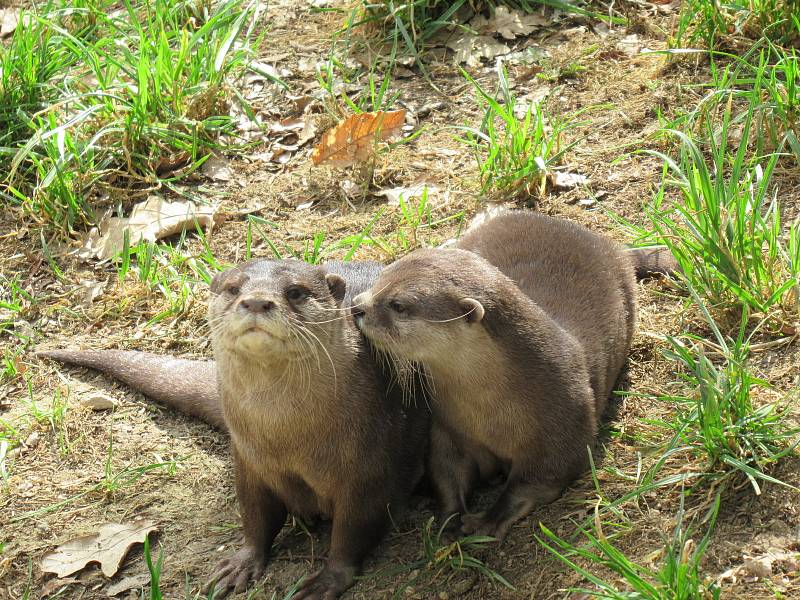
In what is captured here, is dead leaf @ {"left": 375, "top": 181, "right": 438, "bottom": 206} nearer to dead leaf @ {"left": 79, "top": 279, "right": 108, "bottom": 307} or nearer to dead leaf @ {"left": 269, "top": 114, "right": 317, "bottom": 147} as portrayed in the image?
dead leaf @ {"left": 269, "top": 114, "right": 317, "bottom": 147}

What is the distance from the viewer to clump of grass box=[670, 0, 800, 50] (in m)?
4.01

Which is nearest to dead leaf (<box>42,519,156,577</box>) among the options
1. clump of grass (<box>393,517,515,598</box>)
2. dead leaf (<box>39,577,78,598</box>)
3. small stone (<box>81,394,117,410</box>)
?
dead leaf (<box>39,577,78,598</box>)

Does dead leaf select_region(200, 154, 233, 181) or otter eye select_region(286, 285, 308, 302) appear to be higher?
otter eye select_region(286, 285, 308, 302)

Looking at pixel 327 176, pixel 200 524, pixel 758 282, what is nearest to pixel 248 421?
pixel 200 524

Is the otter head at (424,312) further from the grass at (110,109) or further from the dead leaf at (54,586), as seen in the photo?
the grass at (110,109)

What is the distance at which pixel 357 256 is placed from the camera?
12.7ft

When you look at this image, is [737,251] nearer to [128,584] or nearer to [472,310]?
[472,310]

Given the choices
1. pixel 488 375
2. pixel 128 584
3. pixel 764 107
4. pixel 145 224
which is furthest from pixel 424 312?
pixel 145 224

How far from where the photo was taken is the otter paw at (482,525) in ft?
9.04

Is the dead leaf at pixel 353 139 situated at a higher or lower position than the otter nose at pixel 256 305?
lower

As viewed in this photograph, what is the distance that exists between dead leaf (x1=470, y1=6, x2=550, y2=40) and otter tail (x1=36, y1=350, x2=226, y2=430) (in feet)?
6.68

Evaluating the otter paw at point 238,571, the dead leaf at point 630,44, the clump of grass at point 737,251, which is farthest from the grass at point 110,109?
the clump of grass at point 737,251

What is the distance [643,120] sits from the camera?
163 inches

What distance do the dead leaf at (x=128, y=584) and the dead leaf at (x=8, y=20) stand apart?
10.6 feet
